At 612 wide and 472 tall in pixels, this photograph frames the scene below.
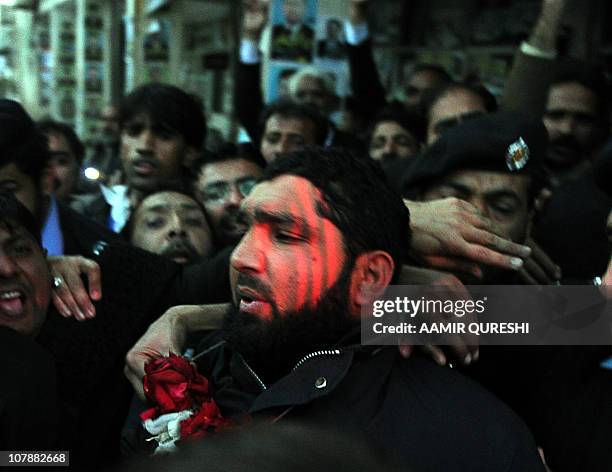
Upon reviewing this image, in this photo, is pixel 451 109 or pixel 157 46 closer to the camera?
pixel 451 109

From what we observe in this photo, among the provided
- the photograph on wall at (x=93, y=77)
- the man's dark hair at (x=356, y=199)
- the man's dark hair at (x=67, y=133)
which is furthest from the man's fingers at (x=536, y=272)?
the photograph on wall at (x=93, y=77)

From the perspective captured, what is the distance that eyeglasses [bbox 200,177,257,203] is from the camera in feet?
13.0

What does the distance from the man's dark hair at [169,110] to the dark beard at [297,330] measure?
2500mm

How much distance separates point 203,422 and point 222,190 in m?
2.10

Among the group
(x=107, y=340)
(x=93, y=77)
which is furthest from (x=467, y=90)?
(x=93, y=77)

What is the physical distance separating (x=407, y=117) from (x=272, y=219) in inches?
105

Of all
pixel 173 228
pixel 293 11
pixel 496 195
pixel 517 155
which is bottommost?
pixel 173 228

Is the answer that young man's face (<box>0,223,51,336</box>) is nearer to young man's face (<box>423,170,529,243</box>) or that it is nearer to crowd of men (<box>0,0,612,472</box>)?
crowd of men (<box>0,0,612,472</box>)

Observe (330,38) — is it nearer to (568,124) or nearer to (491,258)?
(568,124)

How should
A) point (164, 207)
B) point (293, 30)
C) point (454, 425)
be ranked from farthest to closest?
point (293, 30) → point (164, 207) → point (454, 425)

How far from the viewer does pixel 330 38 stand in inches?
218

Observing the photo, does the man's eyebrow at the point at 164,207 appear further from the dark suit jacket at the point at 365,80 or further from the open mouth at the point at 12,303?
the dark suit jacket at the point at 365,80

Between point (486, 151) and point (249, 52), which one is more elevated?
point (249, 52)

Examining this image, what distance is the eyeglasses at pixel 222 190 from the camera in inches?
156
